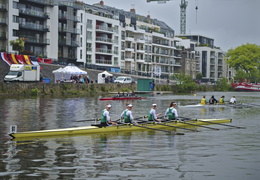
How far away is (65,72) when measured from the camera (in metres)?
71.1

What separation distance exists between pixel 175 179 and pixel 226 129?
15414mm

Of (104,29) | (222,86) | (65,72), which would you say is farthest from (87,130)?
(222,86)

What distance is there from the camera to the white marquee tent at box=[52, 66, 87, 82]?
7119cm

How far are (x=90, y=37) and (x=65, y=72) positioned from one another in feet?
110

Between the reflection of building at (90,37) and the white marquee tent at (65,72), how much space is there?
297 inches

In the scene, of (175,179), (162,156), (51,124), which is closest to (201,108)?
(51,124)

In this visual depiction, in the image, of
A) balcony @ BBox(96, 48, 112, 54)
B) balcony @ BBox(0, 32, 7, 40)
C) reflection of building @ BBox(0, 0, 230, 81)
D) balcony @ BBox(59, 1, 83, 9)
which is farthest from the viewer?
balcony @ BBox(96, 48, 112, 54)

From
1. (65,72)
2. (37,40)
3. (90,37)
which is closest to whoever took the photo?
(65,72)

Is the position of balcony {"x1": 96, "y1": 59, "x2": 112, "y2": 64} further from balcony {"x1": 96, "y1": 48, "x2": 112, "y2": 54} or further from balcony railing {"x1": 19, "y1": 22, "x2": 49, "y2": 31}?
balcony railing {"x1": 19, "y1": 22, "x2": 49, "y2": 31}

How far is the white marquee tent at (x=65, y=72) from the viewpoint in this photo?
71.2 meters

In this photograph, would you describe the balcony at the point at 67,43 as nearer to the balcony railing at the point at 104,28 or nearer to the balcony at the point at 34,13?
the balcony at the point at 34,13

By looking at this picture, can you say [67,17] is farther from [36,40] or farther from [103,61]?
[103,61]

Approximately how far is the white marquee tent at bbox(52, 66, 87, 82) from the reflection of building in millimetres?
7542

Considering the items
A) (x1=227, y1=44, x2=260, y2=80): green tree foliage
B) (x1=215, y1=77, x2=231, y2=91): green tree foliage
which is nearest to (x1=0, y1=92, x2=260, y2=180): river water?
(x1=215, y1=77, x2=231, y2=91): green tree foliage
